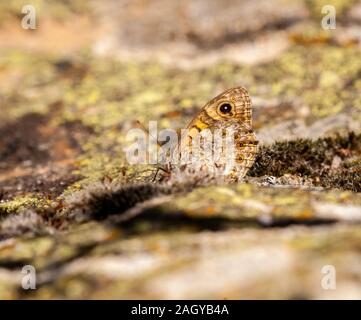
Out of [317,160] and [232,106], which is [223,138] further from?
[317,160]

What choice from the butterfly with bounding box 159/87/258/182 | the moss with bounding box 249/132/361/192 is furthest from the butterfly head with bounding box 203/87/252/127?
the moss with bounding box 249/132/361/192

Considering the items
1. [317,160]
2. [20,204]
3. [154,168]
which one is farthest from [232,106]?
[20,204]

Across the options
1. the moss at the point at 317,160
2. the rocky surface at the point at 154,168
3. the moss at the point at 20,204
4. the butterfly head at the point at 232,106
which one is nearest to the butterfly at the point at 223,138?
the butterfly head at the point at 232,106

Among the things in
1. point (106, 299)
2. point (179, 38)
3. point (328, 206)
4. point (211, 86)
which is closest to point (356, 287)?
point (328, 206)

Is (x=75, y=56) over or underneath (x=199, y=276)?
over

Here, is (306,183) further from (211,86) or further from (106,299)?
(211,86)

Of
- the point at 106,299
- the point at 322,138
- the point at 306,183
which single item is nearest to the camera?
the point at 106,299
